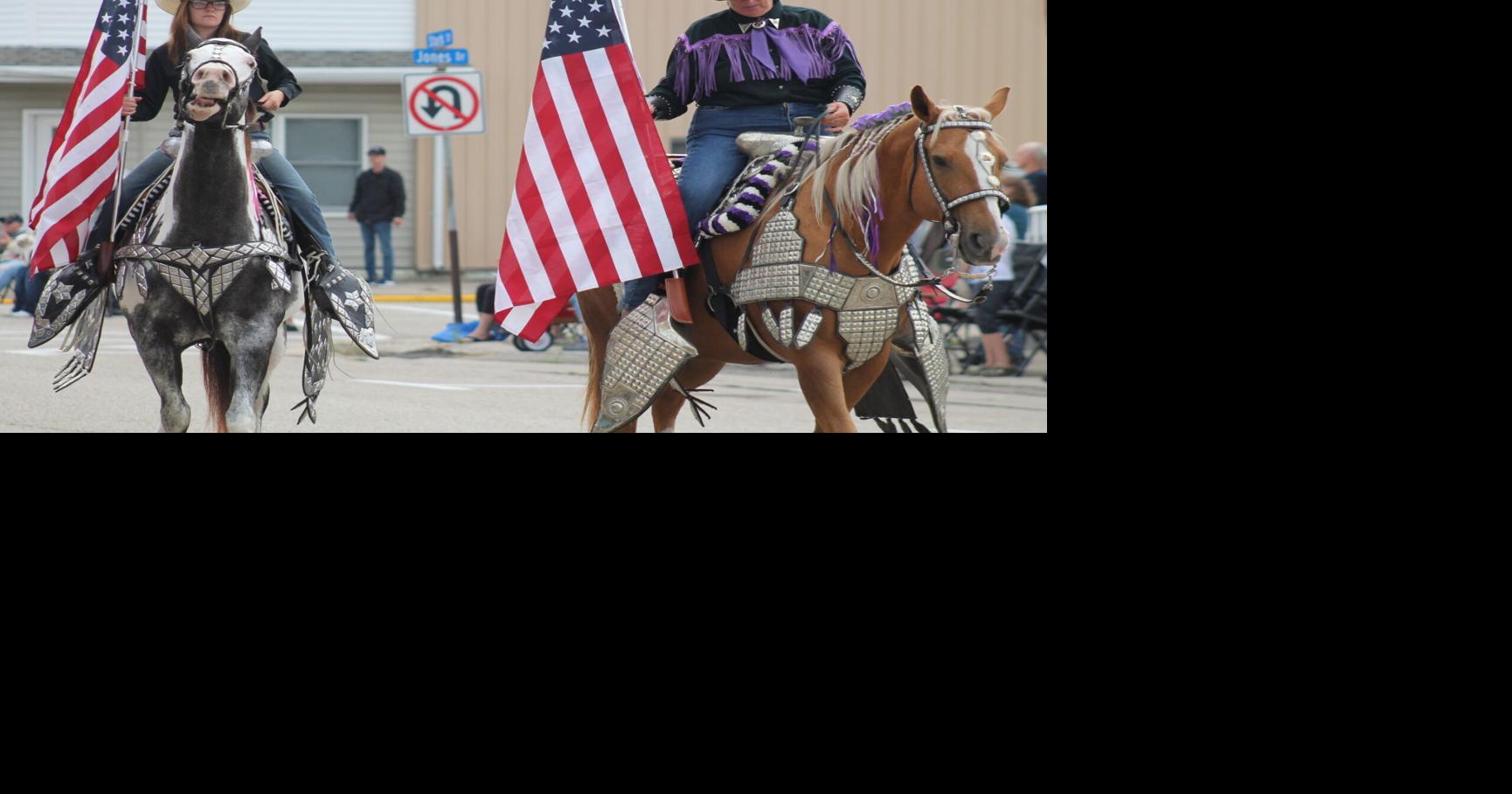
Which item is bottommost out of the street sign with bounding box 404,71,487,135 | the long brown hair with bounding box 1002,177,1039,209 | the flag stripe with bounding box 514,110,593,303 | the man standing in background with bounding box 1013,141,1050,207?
the flag stripe with bounding box 514,110,593,303

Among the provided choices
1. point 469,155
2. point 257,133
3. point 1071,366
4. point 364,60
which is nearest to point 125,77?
point 257,133

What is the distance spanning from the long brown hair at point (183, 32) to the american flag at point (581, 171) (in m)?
1.11

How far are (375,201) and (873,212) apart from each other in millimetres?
13724

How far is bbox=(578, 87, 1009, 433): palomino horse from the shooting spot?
5.11 m

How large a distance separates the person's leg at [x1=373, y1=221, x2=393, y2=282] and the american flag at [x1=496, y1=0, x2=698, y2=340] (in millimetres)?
13085

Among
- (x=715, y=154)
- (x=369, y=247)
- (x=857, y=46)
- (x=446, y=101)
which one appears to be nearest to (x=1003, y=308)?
(x=857, y=46)

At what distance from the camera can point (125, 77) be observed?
6043 millimetres

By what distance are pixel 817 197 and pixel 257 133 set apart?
2.08m

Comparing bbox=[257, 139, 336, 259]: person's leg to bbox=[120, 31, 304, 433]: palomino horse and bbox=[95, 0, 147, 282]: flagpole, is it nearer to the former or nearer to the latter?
bbox=[120, 31, 304, 433]: palomino horse

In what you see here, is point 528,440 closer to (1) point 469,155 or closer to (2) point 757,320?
(2) point 757,320

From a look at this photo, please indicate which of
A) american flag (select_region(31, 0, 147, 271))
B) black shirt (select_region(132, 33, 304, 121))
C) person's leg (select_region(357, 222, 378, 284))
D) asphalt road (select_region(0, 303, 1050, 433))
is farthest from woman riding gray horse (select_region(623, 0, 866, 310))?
person's leg (select_region(357, 222, 378, 284))

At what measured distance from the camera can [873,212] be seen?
5.41 metres

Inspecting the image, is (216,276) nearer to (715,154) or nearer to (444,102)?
(715,154)

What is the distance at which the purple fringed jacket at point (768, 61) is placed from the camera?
5812 mm
